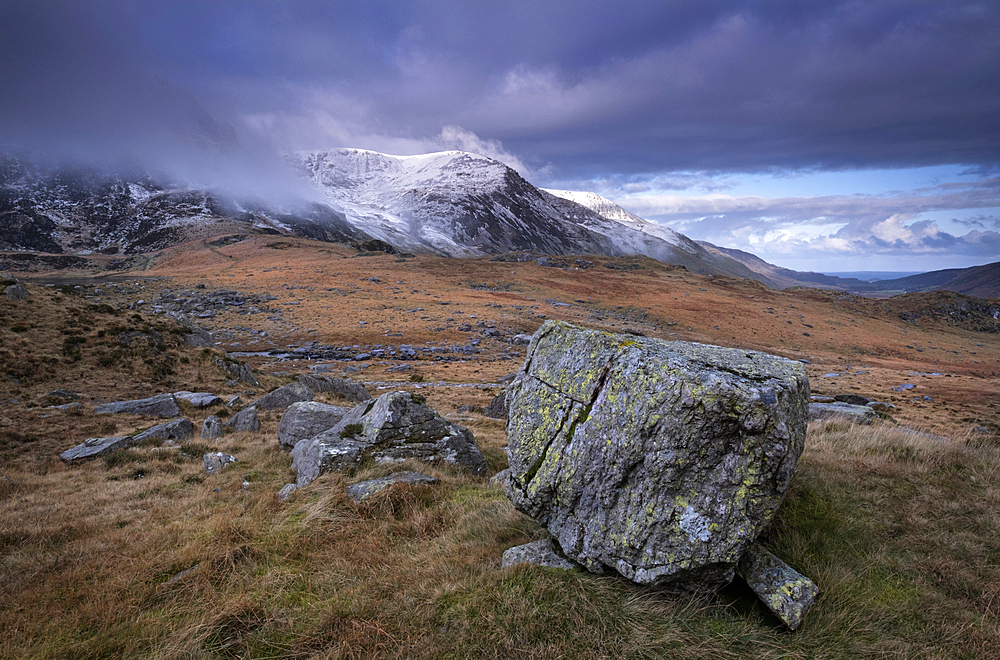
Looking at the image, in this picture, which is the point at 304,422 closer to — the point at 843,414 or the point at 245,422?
the point at 245,422

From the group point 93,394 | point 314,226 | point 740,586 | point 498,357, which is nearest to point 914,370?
point 498,357

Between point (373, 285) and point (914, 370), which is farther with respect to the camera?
point (373, 285)

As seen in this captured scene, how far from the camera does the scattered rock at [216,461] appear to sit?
1107 cm

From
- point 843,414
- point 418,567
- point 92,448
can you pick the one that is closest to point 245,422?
point 92,448

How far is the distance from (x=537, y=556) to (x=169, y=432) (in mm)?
14114

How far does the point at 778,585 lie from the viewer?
4906mm

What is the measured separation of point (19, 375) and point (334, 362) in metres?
17.2

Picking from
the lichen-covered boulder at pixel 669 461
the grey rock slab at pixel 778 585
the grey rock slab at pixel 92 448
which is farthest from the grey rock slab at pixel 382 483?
the grey rock slab at pixel 92 448

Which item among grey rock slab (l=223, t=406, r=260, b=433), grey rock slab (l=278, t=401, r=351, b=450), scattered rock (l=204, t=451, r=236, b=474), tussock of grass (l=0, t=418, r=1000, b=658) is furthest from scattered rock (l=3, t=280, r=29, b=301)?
tussock of grass (l=0, t=418, r=1000, b=658)

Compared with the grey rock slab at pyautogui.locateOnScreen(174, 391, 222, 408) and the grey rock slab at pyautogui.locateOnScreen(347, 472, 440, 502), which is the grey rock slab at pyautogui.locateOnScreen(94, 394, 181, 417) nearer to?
the grey rock slab at pyautogui.locateOnScreen(174, 391, 222, 408)

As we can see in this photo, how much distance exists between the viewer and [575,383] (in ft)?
20.7

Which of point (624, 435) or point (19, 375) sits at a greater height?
point (624, 435)

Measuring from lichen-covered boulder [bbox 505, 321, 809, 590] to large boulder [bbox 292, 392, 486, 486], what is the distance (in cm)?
468

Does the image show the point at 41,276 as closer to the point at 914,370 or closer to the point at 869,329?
the point at 914,370
